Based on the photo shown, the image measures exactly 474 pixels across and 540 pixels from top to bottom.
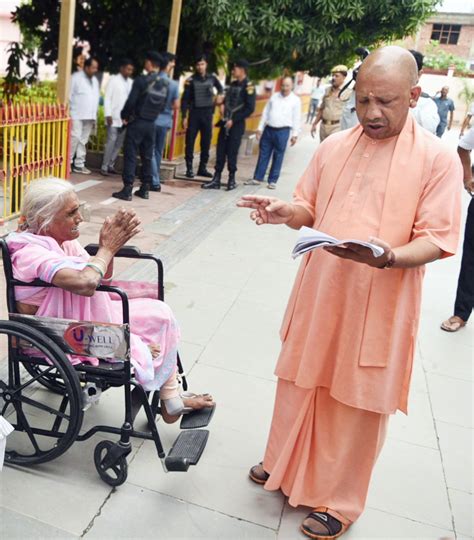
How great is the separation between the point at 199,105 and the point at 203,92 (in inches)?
7.7

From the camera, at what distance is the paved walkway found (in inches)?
84.0

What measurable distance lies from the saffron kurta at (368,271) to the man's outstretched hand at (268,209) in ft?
0.38

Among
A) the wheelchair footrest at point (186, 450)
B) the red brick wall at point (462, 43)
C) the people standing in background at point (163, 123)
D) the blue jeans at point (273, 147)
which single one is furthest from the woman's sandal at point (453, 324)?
the red brick wall at point (462, 43)

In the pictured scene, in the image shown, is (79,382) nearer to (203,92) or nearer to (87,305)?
(87,305)

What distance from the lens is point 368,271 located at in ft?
6.29

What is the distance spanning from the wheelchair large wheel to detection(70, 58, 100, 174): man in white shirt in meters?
5.89

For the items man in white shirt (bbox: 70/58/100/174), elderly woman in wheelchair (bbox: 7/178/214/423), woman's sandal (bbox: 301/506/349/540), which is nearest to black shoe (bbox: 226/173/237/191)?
man in white shirt (bbox: 70/58/100/174)

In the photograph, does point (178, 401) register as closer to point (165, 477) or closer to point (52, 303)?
point (165, 477)

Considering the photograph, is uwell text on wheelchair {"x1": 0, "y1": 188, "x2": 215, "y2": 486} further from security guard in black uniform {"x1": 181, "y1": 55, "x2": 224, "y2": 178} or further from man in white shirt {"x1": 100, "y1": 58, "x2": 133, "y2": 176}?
security guard in black uniform {"x1": 181, "y1": 55, "x2": 224, "y2": 178}

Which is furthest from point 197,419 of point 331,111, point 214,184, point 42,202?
point 331,111

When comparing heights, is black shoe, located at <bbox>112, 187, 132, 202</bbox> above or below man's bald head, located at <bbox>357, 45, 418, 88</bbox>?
below

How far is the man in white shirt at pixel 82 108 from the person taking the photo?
25.9ft

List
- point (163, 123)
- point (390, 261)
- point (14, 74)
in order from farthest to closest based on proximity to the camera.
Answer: point (14, 74)
point (163, 123)
point (390, 261)

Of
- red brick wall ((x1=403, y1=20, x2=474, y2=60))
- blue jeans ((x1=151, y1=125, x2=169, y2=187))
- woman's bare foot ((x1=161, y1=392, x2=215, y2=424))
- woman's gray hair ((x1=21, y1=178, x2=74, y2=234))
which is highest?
red brick wall ((x1=403, y1=20, x2=474, y2=60))
